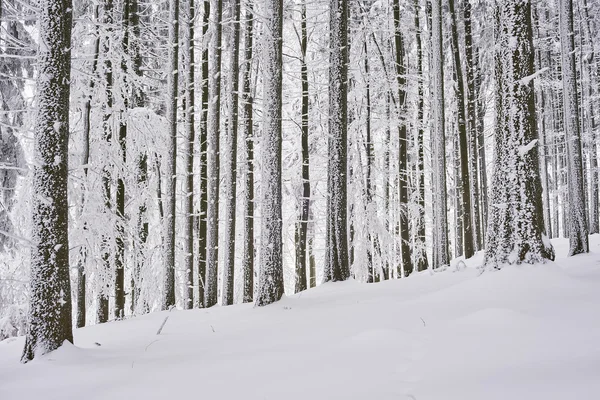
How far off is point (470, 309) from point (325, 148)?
11110 mm

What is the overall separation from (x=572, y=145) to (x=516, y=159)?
5639 mm

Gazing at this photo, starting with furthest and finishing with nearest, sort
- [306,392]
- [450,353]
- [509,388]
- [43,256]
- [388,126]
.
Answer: [388,126]
[43,256]
[450,353]
[306,392]
[509,388]

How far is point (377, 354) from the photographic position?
4.47 meters

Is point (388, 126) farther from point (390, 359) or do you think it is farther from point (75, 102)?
point (390, 359)

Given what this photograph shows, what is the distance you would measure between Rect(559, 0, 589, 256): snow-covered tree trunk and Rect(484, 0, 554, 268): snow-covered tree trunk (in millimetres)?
4899

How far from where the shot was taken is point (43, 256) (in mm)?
5539

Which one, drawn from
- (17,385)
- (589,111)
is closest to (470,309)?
(17,385)

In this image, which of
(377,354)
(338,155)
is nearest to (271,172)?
(338,155)

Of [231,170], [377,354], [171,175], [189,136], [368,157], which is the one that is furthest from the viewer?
[368,157]

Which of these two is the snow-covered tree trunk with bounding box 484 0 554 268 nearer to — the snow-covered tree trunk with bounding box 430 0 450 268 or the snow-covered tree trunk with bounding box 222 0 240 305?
the snow-covered tree trunk with bounding box 430 0 450 268

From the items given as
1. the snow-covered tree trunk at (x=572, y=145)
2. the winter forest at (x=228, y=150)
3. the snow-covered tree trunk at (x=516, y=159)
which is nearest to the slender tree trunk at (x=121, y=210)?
the winter forest at (x=228, y=150)

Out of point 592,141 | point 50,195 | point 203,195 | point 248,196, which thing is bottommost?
point 50,195

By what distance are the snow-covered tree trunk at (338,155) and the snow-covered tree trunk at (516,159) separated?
3731 mm

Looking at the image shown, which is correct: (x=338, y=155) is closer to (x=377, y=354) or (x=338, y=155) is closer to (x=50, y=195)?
(x=377, y=354)
